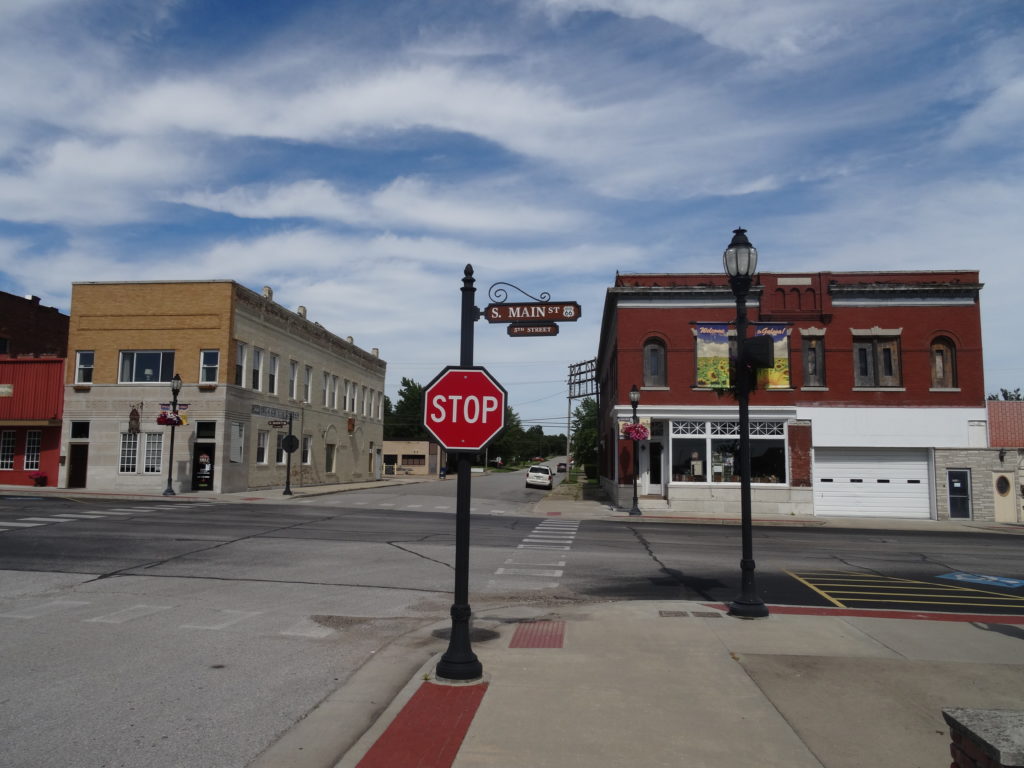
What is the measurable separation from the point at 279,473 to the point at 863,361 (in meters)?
28.9

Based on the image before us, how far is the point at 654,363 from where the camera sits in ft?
102

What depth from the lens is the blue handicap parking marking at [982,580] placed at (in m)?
12.8

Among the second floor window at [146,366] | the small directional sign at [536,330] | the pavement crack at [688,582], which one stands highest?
the second floor window at [146,366]

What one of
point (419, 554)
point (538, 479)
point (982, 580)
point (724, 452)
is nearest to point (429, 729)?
point (419, 554)

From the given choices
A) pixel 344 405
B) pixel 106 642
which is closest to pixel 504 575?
pixel 106 642

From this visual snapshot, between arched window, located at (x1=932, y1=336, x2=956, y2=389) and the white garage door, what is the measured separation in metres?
2.97

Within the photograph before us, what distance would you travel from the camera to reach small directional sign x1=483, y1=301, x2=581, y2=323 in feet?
24.6

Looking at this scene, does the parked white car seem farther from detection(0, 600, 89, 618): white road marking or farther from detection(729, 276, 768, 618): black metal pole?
detection(0, 600, 89, 618): white road marking

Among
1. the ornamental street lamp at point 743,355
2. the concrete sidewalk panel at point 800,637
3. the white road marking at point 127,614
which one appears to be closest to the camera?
the concrete sidewalk panel at point 800,637

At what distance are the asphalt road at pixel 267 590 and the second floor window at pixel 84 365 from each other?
13148 millimetres

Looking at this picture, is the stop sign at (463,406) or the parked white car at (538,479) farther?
the parked white car at (538,479)

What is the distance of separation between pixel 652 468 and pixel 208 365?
20.6 metres

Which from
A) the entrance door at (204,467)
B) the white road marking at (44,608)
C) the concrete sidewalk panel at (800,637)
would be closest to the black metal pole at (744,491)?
the concrete sidewalk panel at (800,637)

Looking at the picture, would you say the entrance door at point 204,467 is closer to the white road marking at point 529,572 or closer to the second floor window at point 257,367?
the second floor window at point 257,367
